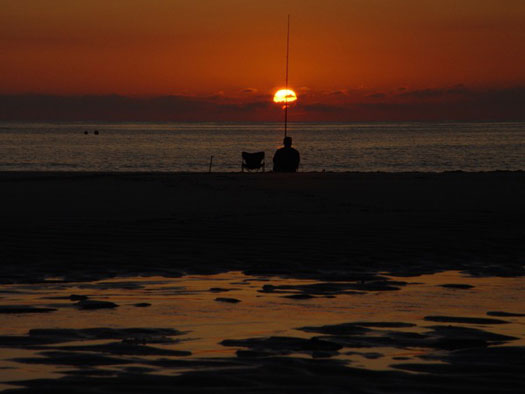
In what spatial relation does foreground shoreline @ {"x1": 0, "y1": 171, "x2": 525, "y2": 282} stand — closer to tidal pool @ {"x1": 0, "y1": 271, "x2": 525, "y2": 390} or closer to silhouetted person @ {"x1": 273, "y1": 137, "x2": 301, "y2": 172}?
tidal pool @ {"x1": 0, "y1": 271, "x2": 525, "y2": 390}

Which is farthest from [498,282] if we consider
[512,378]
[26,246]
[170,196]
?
[170,196]

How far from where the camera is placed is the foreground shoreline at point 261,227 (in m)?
9.93

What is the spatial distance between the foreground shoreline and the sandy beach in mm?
42

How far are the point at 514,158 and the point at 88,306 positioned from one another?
7398 cm

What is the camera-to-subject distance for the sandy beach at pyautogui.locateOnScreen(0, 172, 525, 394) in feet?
17.0

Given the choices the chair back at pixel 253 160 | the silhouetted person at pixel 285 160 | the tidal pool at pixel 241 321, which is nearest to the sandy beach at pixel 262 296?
the tidal pool at pixel 241 321

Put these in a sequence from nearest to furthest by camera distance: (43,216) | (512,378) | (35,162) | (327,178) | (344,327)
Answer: (512,378), (344,327), (43,216), (327,178), (35,162)

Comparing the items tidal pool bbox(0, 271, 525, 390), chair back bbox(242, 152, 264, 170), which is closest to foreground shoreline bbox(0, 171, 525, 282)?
tidal pool bbox(0, 271, 525, 390)

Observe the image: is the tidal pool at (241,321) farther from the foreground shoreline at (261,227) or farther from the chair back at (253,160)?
the chair back at (253,160)

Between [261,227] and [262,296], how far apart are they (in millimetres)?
5192

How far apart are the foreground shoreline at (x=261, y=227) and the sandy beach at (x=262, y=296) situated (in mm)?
42

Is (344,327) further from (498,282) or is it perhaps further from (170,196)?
(170,196)

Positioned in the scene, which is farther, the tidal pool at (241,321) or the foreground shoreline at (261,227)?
the foreground shoreline at (261,227)

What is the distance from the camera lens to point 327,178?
23891mm
